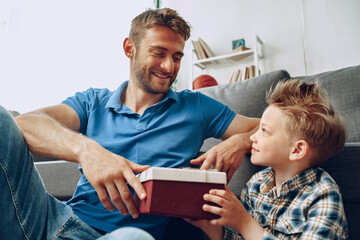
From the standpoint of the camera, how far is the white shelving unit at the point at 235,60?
3611mm

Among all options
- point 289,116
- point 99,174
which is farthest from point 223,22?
point 99,174

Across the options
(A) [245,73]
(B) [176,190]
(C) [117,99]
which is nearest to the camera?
(B) [176,190]

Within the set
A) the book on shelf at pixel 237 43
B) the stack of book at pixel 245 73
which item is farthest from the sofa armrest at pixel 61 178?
the book on shelf at pixel 237 43

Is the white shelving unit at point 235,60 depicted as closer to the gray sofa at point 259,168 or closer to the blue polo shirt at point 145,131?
the gray sofa at point 259,168

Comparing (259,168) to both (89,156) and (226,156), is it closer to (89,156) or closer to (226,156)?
(226,156)

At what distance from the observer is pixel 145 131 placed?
1052 millimetres

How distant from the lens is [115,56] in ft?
11.2

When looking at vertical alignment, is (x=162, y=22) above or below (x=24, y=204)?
above

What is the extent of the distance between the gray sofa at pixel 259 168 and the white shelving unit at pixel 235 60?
2153 millimetres

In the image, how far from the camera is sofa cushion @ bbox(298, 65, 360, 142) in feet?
4.19

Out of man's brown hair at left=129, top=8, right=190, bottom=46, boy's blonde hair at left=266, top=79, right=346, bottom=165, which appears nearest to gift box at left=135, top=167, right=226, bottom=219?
boy's blonde hair at left=266, top=79, right=346, bottom=165

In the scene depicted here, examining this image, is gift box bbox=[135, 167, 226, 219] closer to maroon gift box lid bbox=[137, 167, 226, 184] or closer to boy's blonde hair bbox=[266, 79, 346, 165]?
maroon gift box lid bbox=[137, 167, 226, 184]

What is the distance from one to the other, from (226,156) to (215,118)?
25 centimetres

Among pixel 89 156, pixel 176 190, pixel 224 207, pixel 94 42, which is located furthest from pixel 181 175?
pixel 94 42
